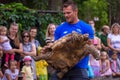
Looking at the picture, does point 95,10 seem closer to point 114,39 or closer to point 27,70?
point 114,39

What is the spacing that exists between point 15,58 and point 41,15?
396cm

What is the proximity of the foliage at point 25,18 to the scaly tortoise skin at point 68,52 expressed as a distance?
20.8 ft

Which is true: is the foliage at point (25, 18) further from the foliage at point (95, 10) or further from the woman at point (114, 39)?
the foliage at point (95, 10)

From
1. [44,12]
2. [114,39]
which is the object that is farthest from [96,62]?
[44,12]

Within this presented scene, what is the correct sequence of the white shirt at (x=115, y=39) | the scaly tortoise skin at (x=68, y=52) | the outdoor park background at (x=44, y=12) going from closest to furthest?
the scaly tortoise skin at (x=68, y=52), the outdoor park background at (x=44, y=12), the white shirt at (x=115, y=39)

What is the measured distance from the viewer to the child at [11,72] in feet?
41.1

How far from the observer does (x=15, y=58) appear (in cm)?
1299

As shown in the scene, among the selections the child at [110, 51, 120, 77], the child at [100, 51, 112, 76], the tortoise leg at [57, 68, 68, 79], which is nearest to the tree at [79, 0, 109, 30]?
the child at [110, 51, 120, 77]

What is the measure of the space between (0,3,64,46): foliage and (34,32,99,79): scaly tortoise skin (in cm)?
633

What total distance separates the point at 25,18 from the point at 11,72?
3.48m

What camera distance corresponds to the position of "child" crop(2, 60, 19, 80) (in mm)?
12516

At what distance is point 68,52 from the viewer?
872 centimetres

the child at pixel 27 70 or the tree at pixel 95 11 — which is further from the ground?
the child at pixel 27 70

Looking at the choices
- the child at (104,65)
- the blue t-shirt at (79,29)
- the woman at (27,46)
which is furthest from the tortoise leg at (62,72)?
the child at (104,65)
